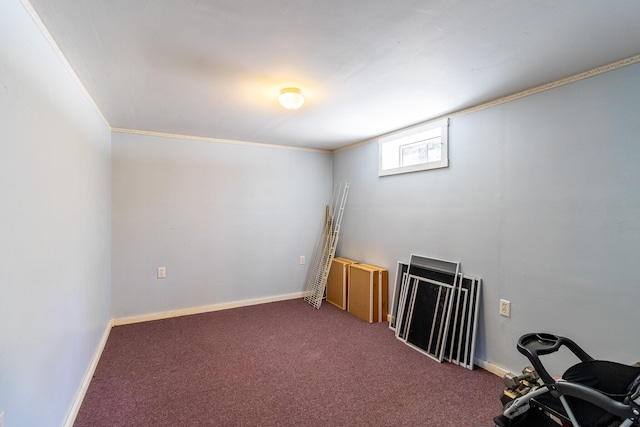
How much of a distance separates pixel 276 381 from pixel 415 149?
2.63 m

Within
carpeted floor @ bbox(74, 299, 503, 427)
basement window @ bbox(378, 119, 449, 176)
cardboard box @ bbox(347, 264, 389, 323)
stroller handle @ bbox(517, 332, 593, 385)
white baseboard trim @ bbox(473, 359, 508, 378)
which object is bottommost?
carpeted floor @ bbox(74, 299, 503, 427)

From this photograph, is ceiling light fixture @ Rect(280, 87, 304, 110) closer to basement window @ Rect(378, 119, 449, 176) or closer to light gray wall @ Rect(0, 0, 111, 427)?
light gray wall @ Rect(0, 0, 111, 427)

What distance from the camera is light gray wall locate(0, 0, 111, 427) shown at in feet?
3.76

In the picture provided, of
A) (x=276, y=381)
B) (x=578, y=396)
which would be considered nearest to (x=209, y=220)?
(x=276, y=381)

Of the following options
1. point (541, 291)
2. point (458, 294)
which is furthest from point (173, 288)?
point (541, 291)

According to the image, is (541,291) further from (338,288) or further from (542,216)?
(338,288)

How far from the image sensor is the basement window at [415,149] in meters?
2.91

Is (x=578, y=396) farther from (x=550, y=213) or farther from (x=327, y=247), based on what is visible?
(x=327, y=247)

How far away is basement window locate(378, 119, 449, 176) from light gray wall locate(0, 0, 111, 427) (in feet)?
9.45

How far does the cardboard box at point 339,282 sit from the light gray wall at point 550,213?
3.99ft

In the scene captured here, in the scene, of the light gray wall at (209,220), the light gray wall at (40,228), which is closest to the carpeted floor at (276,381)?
the light gray wall at (40,228)

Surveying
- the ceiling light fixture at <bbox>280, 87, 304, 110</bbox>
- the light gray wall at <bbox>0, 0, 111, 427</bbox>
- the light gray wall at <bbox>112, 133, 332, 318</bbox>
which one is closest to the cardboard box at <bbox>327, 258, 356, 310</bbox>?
the light gray wall at <bbox>112, 133, 332, 318</bbox>

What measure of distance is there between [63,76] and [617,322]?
363 centimetres

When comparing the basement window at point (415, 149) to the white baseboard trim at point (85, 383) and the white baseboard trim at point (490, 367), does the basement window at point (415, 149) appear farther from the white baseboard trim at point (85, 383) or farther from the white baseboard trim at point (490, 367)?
the white baseboard trim at point (85, 383)
